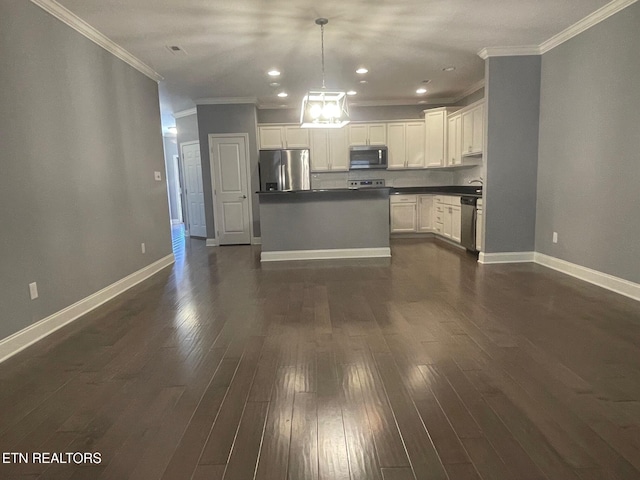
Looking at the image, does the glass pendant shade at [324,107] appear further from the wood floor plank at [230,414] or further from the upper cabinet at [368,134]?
the upper cabinet at [368,134]

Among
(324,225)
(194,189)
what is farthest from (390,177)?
(194,189)

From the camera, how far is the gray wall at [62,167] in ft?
9.00

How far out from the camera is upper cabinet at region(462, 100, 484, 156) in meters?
5.82

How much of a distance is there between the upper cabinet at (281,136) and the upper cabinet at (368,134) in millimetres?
928

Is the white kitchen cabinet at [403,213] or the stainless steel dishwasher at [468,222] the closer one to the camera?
the stainless steel dishwasher at [468,222]

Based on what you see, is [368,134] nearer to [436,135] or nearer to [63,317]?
[436,135]

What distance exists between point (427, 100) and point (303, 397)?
7.23 metres

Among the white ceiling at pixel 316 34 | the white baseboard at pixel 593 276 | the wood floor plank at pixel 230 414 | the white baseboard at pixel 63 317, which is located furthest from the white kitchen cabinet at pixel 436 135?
the wood floor plank at pixel 230 414

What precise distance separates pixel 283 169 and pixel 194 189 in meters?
2.50

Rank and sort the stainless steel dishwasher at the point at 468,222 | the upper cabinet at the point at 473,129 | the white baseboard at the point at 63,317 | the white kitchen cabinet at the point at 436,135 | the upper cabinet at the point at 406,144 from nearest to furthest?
the white baseboard at the point at 63,317 < the stainless steel dishwasher at the point at 468,222 < the upper cabinet at the point at 473,129 < the white kitchen cabinet at the point at 436,135 < the upper cabinet at the point at 406,144

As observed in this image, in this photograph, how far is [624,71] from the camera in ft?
11.6

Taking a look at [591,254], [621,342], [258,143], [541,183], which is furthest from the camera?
[258,143]

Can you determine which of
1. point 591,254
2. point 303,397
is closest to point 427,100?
point 591,254

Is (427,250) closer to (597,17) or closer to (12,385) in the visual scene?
(597,17)
